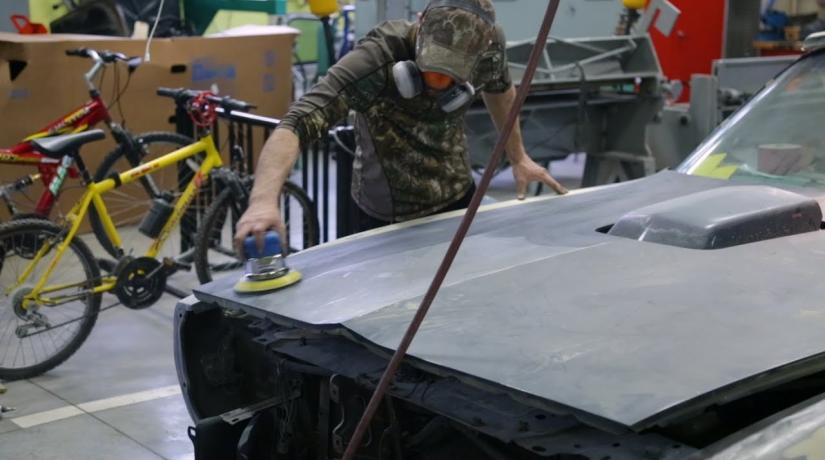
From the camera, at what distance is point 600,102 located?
862 cm

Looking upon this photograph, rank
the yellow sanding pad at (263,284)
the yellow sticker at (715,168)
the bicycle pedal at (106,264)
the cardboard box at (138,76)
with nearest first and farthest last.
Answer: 1. the yellow sanding pad at (263,284)
2. the yellow sticker at (715,168)
3. the bicycle pedal at (106,264)
4. the cardboard box at (138,76)

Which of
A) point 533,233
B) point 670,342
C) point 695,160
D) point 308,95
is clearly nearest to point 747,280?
point 670,342

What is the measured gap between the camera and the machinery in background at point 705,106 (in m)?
8.05

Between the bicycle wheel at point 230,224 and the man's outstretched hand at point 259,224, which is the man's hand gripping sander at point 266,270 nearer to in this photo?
the man's outstretched hand at point 259,224

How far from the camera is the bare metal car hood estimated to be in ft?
6.63

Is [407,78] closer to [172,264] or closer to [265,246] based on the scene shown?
[265,246]

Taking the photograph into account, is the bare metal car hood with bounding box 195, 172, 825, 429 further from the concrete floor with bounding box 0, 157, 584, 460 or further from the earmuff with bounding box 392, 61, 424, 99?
the concrete floor with bounding box 0, 157, 584, 460

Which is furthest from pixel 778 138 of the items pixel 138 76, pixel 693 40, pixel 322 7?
pixel 693 40

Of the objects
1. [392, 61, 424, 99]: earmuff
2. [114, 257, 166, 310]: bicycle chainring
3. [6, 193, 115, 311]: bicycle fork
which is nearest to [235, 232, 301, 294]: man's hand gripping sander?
[392, 61, 424, 99]: earmuff

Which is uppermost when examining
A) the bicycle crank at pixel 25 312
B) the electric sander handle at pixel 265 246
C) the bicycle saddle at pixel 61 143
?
the electric sander handle at pixel 265 246

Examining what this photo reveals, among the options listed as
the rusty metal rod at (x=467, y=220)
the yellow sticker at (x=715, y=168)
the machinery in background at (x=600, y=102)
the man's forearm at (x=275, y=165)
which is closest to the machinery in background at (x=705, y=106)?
the machinery in background at (x=600, y=102)

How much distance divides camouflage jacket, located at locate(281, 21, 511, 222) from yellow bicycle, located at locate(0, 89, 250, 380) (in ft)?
6.41

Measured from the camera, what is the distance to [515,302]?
2479 mm

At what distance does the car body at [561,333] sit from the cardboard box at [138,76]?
4226 millimetres
